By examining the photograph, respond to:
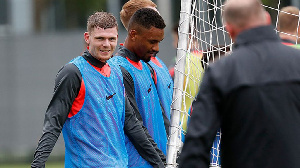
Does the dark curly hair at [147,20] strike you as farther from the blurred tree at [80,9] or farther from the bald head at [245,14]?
the blurred tree at [80,9]

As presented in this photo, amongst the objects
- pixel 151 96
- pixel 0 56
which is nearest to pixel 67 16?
pixel 0 56

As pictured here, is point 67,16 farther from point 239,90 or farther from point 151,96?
point 239,90

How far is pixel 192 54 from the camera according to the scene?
5406 millimetres

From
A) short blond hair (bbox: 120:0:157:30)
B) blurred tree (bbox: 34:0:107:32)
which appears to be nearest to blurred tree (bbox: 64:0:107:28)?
blurred tree (bbox: 34:0:107:32)

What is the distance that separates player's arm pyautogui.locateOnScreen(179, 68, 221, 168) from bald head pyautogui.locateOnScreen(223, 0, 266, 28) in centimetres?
27

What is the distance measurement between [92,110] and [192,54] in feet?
3.71

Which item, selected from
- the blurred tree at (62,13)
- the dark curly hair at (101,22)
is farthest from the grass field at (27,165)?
the dark curly hair at (101,22)

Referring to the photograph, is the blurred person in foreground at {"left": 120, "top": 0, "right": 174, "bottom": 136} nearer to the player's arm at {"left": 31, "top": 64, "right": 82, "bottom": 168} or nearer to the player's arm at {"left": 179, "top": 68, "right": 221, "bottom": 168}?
the player's arm at {"left": 31, "top": 64, "right": 82, "bottom": 168}

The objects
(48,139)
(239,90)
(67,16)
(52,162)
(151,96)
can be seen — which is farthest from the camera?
(67,16)

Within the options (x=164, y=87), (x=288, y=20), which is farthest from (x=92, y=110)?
(x=288, y=20)

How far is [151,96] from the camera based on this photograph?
5.22 meters

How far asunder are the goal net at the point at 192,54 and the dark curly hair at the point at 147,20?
0.22m

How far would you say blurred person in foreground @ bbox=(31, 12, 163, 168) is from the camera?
14.8 ft

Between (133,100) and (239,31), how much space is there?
2.03 meters
